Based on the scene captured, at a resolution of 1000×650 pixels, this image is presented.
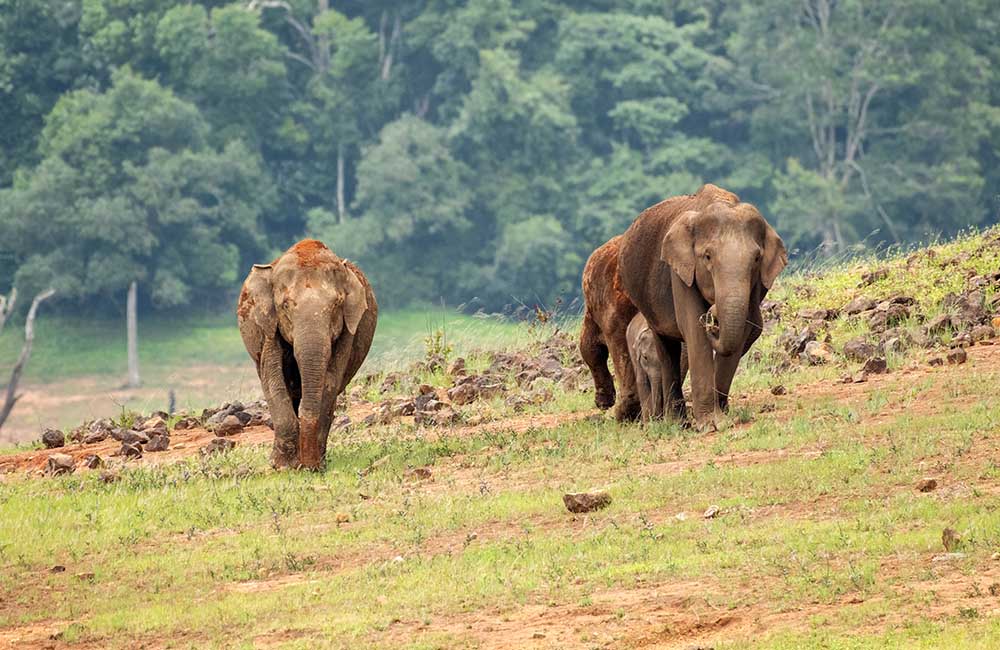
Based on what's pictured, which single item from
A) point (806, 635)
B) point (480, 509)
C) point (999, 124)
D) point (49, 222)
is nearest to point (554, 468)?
Result: point (480, 509)

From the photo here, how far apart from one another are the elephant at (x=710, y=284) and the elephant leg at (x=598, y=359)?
5.37ft

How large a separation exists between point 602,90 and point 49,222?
20.6 meters

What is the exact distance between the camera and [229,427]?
747 inches

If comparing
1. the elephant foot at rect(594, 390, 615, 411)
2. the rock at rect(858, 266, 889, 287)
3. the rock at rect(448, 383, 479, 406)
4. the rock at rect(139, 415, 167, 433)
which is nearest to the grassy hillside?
the elephant foot at rect(594, 390, 615, 411)

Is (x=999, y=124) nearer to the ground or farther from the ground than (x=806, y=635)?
nearer to the ground

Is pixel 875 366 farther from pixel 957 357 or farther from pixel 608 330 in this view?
pixel 608 330

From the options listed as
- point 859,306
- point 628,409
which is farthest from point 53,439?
point 859,306

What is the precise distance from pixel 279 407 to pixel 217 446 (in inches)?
77.3

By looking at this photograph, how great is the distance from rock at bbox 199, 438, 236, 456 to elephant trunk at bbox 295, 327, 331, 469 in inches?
74.1

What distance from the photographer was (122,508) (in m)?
14.5

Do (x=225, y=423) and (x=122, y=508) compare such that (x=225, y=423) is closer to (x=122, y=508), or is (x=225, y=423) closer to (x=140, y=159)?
(x=122, y=508)

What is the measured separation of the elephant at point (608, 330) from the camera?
662 inches

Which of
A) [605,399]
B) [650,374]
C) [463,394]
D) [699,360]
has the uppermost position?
[699,360]

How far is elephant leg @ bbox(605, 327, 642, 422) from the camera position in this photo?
16719 millimetres
